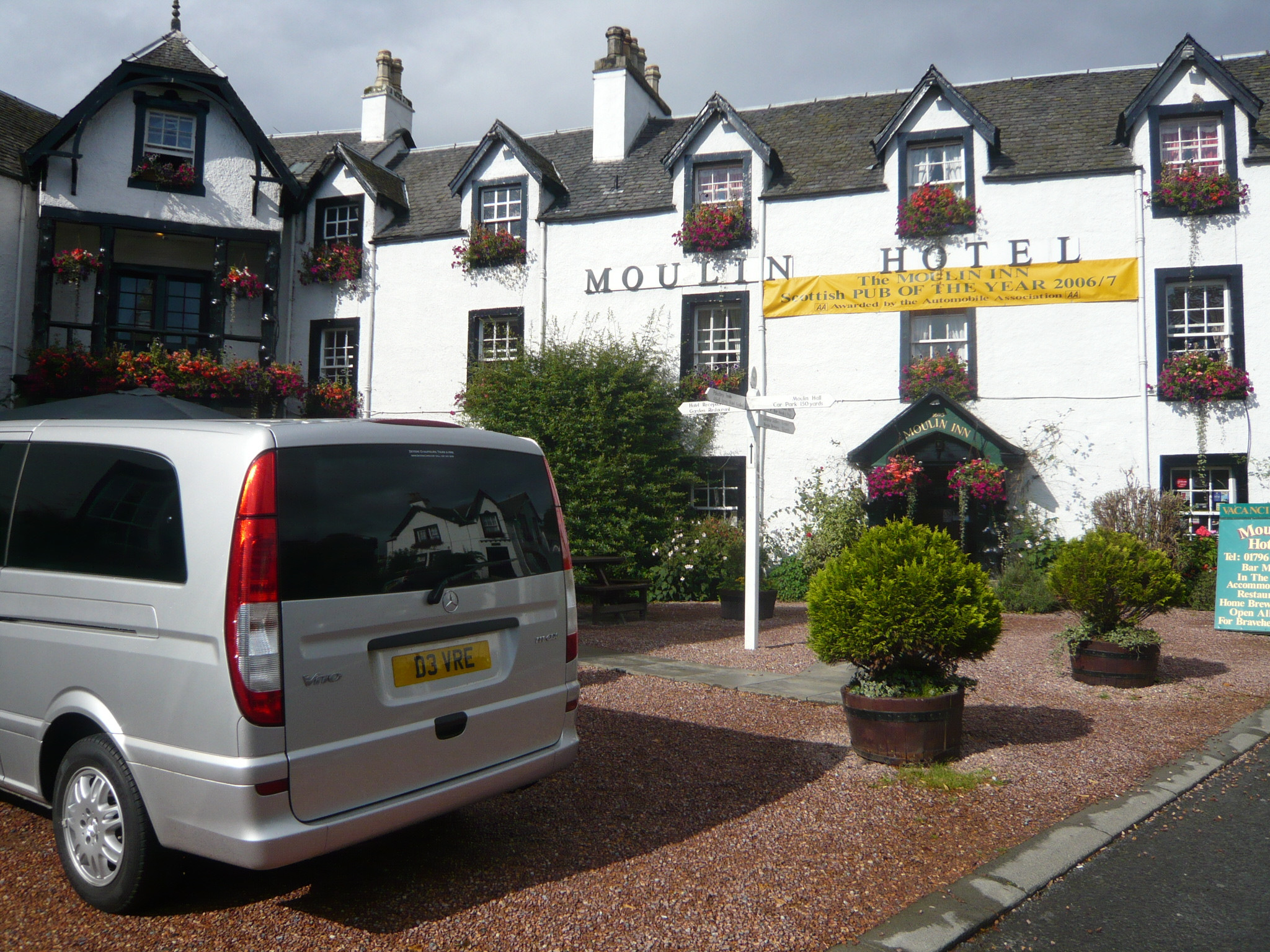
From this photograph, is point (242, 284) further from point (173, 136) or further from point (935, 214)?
point (935, 214)

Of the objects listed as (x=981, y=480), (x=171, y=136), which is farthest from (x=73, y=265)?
(x=981, y=480)

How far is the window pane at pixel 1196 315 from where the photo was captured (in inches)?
585

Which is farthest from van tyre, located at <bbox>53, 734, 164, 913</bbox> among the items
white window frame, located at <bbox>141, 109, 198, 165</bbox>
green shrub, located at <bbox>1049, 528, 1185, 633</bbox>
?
white window frame, located at <bbox>141, 109, 198, 165</bbox>

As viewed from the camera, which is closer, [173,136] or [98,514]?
[98,514]

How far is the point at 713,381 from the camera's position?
55.6 feet

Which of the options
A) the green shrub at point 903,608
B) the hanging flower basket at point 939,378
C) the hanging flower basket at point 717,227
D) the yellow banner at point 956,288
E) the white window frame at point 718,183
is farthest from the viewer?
the white window frame at point 718,183

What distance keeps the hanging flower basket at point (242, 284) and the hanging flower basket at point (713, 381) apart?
8.64m

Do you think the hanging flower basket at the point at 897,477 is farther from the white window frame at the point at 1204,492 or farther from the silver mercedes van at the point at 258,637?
the silver mercedes van at the point at 258,637

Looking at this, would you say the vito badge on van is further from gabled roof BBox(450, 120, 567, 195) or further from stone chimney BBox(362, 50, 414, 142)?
stone chimney BBox(362, 50, 414, 142)

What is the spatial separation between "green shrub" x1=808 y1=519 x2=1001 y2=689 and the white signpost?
372 centimetres

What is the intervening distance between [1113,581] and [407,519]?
21.8 ft

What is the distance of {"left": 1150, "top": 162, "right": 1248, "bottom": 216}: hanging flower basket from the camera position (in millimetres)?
14539

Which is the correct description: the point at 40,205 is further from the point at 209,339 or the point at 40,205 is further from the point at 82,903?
the point at 82,903

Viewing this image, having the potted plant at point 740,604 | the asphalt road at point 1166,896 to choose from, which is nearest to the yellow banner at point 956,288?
the potted plant at point 740,604
